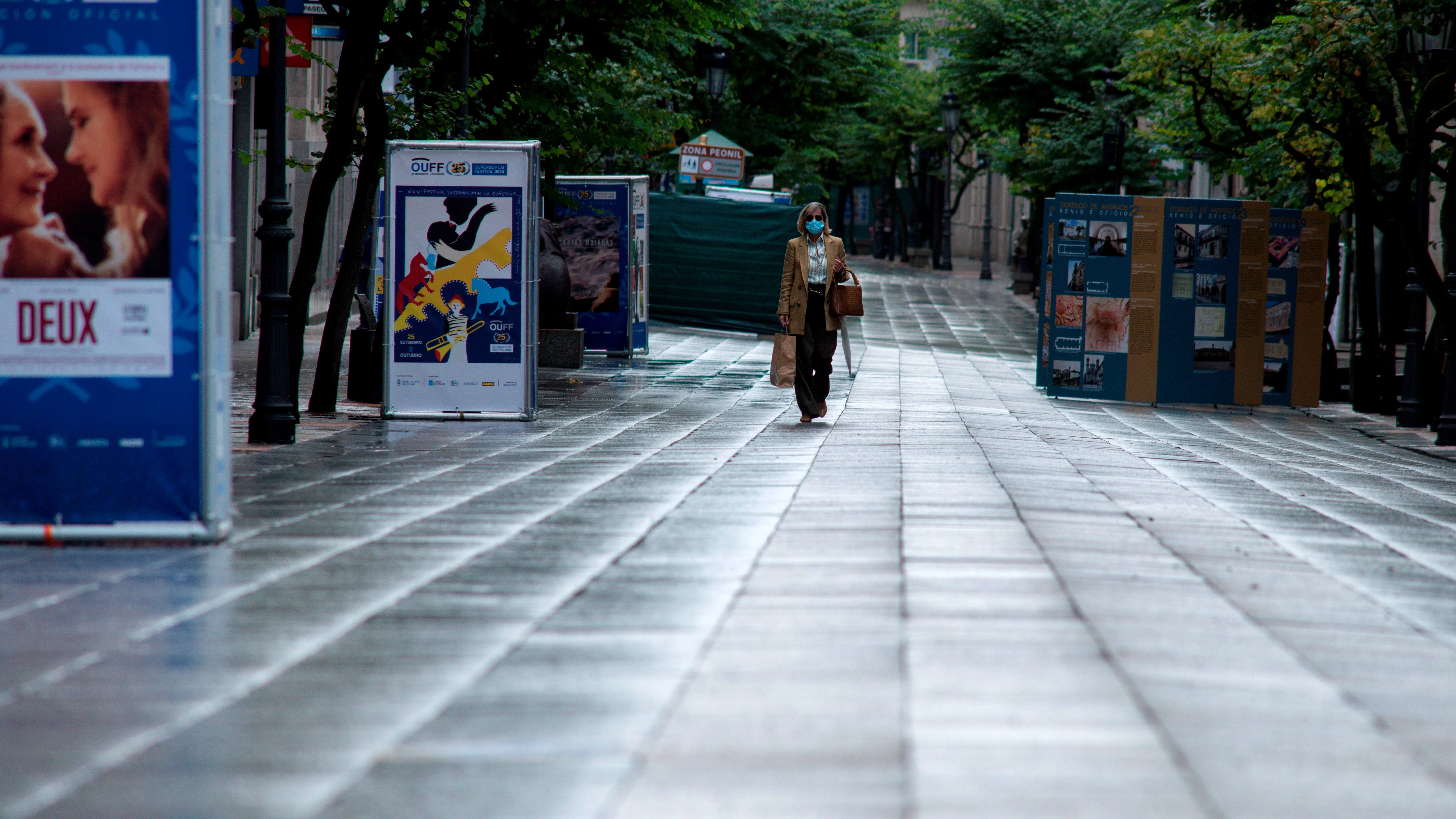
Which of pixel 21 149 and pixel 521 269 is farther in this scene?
pixel 521 269

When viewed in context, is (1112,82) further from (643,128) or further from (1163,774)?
(1163,774)

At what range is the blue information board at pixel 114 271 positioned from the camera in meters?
6.38

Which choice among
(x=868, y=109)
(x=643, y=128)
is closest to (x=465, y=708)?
(x=643, y=128)

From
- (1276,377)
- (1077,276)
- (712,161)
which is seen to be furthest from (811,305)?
(712,161)

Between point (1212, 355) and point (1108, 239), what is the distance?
172 cm

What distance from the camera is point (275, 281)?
435 inches

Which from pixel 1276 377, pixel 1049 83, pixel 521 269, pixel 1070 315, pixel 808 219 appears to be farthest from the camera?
pixel 1049 83

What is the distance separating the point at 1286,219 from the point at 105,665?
15.4 meters

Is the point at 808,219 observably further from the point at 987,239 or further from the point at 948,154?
the point at 948,154

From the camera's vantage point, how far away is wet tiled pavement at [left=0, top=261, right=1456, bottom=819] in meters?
3.59

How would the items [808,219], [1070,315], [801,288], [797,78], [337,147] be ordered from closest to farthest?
1. [337,147]
2. [808,219]
3. [801,288]
4. [1070,315]
5. [797,78]

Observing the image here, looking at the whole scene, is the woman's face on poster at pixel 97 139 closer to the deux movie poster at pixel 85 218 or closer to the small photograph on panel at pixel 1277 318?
the deux movie poster at pixel 85 218

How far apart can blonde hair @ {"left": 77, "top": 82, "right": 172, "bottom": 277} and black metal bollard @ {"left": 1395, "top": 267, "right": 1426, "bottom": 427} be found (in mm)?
13003

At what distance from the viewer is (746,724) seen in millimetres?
4051
